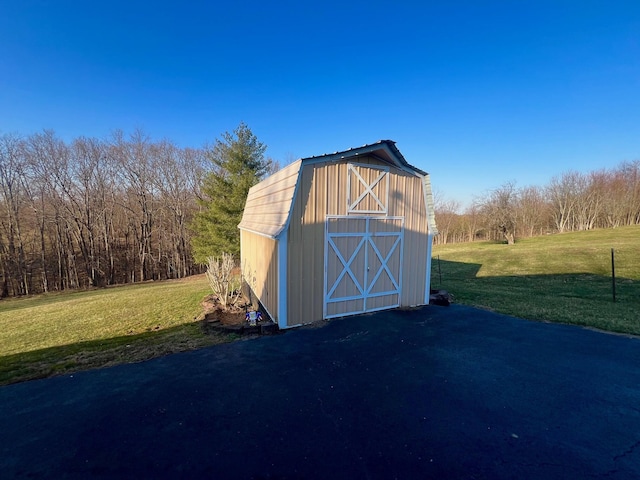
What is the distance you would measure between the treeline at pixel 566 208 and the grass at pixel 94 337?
30325 millimetres

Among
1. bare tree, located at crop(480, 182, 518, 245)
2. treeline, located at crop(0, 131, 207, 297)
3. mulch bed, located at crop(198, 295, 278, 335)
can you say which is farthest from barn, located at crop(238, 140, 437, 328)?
bare tree, located at crop(480, 182, 518, 245)

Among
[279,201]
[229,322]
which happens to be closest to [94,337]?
A: [229,322]

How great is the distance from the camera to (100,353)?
5109mm

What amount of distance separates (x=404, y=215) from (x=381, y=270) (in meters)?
1.59

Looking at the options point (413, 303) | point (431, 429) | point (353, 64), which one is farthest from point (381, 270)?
point (353, 64)

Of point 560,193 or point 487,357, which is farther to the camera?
point 560,193

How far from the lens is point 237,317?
22.1ft

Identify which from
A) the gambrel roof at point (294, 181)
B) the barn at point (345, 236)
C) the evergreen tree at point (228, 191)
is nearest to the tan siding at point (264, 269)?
the barn at point (345, 236)

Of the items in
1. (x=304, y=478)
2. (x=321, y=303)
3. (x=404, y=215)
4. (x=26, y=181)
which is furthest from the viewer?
(x=26, y=181)

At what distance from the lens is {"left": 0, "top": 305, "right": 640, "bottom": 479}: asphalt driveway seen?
247 centimetres

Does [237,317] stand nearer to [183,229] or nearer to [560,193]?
[183,229]

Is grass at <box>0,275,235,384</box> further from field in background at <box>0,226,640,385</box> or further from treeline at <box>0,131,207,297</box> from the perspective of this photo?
treeline at <box>0,131,207,297</box>

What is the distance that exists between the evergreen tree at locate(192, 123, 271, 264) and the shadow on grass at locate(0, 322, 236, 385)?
1187cm

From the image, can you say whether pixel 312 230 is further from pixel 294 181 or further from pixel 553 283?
pixel 553 283
